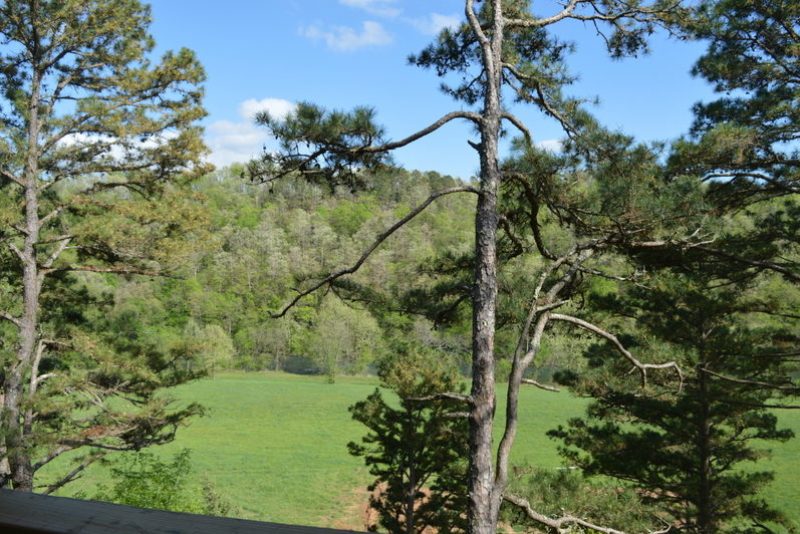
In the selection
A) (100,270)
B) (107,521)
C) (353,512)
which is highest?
(100,270)

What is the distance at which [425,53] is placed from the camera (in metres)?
6.05

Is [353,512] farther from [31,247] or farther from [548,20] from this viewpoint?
[548,20]

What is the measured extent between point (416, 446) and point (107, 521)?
33.6 feet

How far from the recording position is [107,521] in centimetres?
103

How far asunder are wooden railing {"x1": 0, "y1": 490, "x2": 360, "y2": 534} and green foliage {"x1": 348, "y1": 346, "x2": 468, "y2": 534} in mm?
9173

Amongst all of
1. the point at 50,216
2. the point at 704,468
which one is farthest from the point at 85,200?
the point at 704,468

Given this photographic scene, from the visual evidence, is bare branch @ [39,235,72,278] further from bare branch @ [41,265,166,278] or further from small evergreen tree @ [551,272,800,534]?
small evergreen tree @ [551,272,800,534]

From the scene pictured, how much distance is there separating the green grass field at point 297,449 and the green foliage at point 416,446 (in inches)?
178

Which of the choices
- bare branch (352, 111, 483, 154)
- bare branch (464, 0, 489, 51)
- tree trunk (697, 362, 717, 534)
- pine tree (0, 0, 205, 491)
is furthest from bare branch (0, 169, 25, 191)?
tree trunk (697, 362, 717, 534)

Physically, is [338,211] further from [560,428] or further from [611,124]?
[611,124]

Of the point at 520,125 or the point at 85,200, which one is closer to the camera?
the point at 520,125

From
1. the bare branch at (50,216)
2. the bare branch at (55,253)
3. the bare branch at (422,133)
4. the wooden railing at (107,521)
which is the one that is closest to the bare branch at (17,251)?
the bare branch at (55,253)

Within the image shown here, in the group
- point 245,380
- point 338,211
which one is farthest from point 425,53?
point 338,211

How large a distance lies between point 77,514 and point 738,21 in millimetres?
7629
